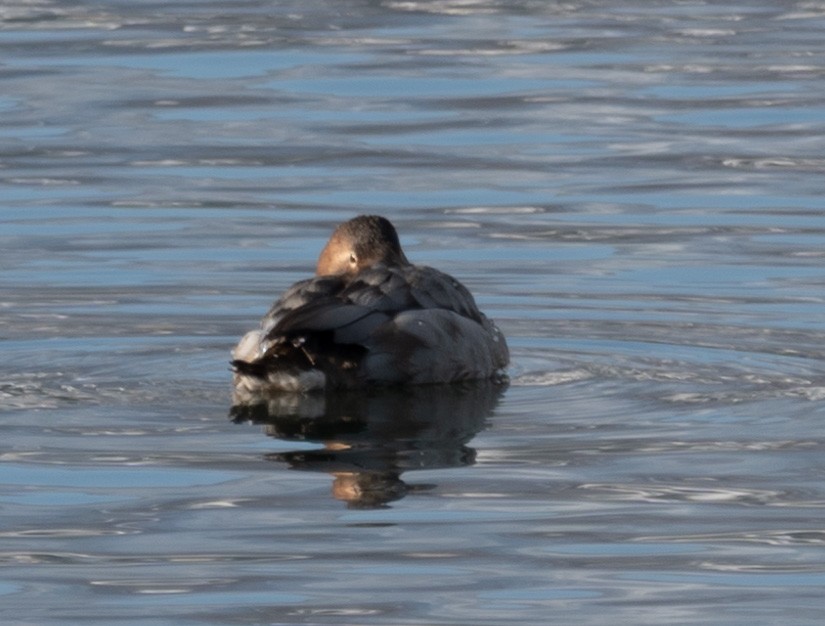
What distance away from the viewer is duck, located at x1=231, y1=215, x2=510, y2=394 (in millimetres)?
11281

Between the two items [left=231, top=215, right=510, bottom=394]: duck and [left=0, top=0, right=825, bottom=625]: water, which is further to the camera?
[left=231, top=215, right=510, bottom=394]: duck

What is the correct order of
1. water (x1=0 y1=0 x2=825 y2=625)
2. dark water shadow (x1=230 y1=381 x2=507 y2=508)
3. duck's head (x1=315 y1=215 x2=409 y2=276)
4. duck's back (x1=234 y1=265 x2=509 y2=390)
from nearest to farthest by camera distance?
water (x1=0 y1=0 x2=825 y2=625)
dark water shadow (x1=230 y1=381 x2=507 y2=508)
duck's back (x1=234 y1=265 x2=509 y2=390)
duck's head (x1=315 y1=215 x2=409 y2=276)

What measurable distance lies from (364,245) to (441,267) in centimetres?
223

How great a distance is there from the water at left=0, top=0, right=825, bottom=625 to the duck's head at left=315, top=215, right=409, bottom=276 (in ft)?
2.04

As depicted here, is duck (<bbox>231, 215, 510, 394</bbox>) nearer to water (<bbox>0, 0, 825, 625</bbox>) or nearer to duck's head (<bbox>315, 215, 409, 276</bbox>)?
water (<bbox>0, 0, 825, 625</bbox>)

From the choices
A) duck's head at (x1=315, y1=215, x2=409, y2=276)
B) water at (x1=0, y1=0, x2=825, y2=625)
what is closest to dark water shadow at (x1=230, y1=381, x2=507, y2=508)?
water at (x1=0, y1=0, x2=825, y2=625)

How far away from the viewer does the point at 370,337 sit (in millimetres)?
11531

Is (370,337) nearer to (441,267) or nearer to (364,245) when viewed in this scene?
(364,245)

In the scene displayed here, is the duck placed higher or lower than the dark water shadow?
higher

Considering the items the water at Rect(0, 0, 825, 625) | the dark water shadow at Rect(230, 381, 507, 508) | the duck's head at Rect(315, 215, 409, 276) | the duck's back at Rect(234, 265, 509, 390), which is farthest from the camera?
the duck's head at Rect(315, 215, 409, 276)

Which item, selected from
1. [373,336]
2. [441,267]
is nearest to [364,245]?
[373,336]

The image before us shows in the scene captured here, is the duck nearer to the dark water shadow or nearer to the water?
the dark water shadow

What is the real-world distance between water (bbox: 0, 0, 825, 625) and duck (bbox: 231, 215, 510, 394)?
0.19 m

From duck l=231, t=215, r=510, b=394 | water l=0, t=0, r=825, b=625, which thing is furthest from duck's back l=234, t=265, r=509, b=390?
water l=0, t=0, r=825, b=625
